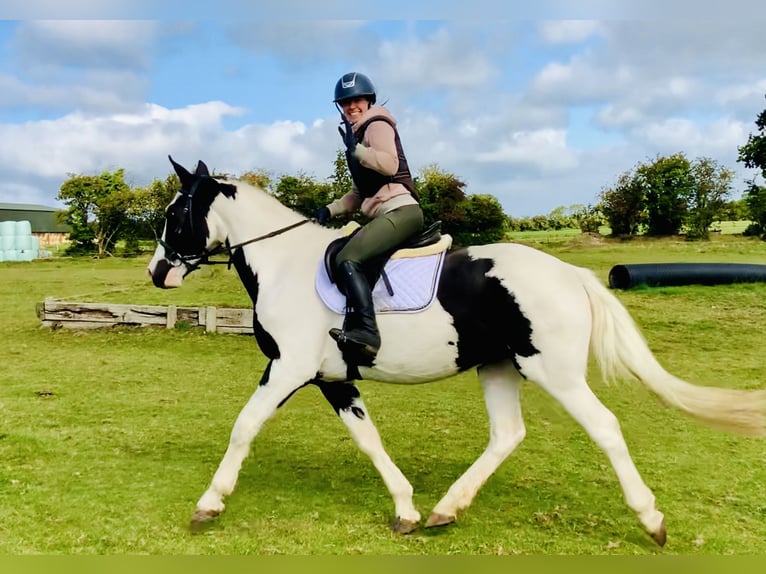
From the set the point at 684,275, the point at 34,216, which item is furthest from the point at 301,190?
the point at 34,216

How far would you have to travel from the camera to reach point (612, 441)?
3.80 meters

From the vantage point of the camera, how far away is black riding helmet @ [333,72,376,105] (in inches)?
166

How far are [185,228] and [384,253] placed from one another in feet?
4.67

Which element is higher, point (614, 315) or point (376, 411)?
point (614, 315)

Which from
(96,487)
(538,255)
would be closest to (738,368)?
(538,255)

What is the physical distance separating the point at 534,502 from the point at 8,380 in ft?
24.1

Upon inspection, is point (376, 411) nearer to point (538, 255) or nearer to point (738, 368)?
point (538, 255)

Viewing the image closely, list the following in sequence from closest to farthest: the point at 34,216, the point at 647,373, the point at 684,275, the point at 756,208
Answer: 1. the point at 647,373
2. the point at 684,275
3. the point at 756,208
4. the point at 34,216

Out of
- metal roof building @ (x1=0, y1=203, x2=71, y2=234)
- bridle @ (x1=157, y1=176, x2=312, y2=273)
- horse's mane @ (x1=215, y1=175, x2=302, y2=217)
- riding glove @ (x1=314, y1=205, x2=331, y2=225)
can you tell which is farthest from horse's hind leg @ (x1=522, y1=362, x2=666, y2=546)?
metal roof building @ (x1=0, y1=203, x2=71, y2=234)

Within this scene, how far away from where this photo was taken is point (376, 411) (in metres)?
7.54

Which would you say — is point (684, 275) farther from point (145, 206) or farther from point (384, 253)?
point (145, 206)

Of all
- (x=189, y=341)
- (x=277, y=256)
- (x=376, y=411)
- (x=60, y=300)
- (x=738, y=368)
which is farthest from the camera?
(x=60, y=300)

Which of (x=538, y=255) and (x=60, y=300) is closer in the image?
(x=538, y=255)

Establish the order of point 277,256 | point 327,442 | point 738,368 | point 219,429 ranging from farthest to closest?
point 738,368 → point 219,429 → point 327,442 → point 277,256
